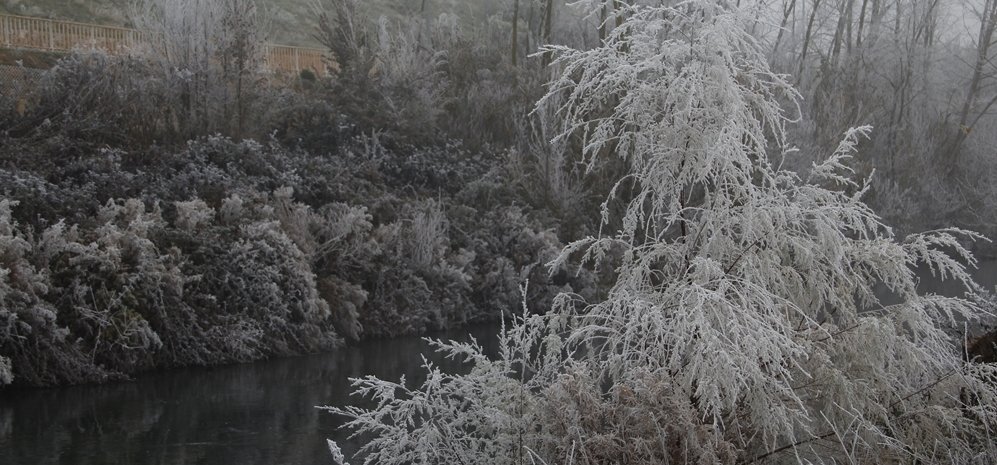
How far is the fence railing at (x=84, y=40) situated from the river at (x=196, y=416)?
31.5 ft

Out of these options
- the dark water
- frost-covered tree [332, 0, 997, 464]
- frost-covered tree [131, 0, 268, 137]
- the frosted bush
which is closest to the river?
the dark water

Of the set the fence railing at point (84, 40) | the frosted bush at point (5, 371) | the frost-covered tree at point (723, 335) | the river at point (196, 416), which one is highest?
the fence railing at point (84, 40)

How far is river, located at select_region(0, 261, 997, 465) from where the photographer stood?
380 inches

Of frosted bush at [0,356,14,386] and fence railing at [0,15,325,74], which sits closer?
frosted bush at [0,356,14,386]

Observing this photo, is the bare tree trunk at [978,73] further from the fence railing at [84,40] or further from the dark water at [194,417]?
the dark water at [194,417]

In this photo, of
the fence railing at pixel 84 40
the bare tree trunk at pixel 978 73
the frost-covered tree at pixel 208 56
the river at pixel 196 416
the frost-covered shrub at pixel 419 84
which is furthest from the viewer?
the bare tree trunk at pixel 978 73

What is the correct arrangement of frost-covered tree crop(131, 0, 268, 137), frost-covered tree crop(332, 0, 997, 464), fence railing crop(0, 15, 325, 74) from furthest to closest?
fence railing crop(0, 15, 325, 74), frost-covered tree crop(131, 0, 268, 137), frost-covered tree crop(332, 0, 997, 464)

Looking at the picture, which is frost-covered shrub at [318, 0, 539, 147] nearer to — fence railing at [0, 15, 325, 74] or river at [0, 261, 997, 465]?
fence railing at [0, 15, 325, 74]

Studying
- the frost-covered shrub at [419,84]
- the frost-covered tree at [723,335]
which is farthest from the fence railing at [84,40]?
the frost-covered tree at [723,335]

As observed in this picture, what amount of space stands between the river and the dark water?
11 millimetres

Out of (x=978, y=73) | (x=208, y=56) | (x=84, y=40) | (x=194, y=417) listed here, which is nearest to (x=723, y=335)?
(x=194, y=417)

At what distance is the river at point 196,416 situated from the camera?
31.6 ft

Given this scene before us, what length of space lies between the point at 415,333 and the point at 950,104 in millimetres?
22552

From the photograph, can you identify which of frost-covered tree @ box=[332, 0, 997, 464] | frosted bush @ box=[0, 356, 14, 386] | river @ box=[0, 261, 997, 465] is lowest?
river @ box=[0, 261, 997, 465]
